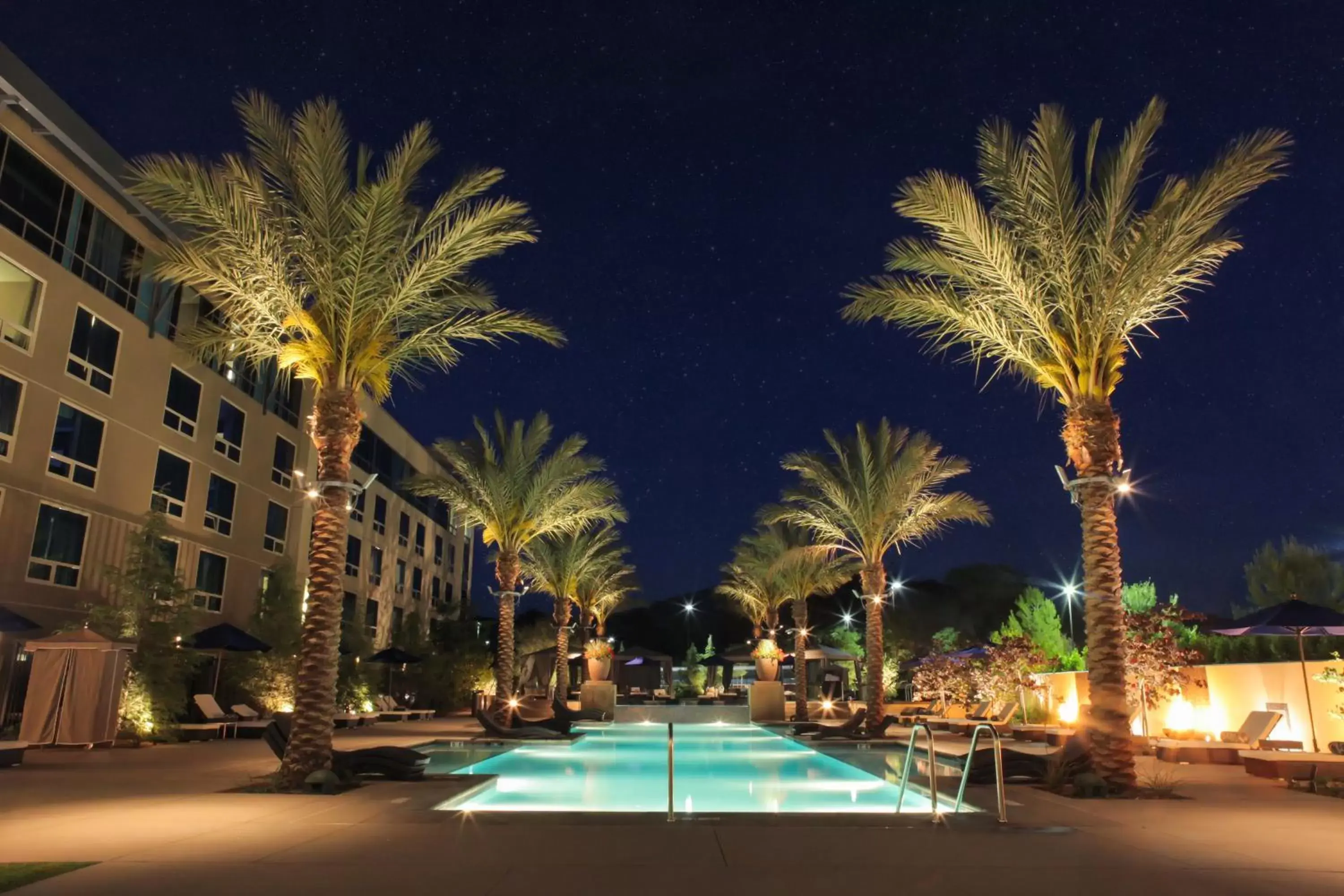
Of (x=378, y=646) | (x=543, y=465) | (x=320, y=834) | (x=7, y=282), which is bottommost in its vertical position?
(x=320, y=834)

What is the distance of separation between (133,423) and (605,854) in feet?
71.0

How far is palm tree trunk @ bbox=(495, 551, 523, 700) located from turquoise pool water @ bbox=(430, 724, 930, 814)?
3.02m

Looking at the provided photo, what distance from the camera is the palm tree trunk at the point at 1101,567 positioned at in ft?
38.2

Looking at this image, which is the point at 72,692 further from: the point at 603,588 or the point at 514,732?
the point at 603,588

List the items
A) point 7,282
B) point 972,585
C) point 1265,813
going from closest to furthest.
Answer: point 1265,813 → point 7,282 → point 972,585

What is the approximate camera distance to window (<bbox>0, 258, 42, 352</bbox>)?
19.7 m

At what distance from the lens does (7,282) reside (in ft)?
66.0

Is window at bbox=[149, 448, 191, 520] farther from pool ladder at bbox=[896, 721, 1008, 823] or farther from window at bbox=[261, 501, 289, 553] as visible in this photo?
pool ladder at bbox=[896, 721, 1008, 823]

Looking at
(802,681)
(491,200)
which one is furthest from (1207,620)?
(491,200)

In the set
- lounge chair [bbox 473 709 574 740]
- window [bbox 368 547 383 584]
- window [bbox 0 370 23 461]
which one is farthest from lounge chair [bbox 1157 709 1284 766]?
window [bbox 368 547 383 584]

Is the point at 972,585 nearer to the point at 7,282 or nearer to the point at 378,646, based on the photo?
the point at 378,646

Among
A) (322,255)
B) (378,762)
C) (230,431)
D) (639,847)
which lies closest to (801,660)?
(230,431)

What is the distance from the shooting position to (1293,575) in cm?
3384

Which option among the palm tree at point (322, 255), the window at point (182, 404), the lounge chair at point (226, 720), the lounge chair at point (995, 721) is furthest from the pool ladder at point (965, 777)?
the window at point (182, 404)
